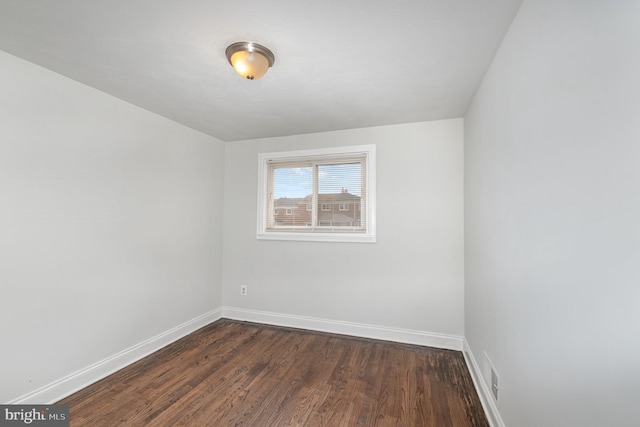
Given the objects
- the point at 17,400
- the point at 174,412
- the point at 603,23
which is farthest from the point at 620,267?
the point at 17,400

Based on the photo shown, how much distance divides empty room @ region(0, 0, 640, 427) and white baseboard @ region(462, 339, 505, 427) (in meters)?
0.04

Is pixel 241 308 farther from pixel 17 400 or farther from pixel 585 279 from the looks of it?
pixel 585 279

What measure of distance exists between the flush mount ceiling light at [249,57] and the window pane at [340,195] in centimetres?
169

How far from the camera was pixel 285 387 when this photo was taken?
2.12 meters

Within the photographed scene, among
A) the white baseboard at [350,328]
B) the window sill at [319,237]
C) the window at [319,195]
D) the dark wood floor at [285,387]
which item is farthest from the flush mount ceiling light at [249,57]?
the white baseboard at [350,328]

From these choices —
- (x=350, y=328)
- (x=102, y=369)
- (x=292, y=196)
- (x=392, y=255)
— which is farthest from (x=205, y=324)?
(x=392, y=255)

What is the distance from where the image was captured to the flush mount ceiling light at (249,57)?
1.59 m

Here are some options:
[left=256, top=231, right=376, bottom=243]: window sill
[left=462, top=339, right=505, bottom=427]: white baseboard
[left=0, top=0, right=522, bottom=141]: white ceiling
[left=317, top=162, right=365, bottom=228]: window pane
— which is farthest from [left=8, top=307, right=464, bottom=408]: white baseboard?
[left=0, top=0, right=522, bottom=141]: white ceiling

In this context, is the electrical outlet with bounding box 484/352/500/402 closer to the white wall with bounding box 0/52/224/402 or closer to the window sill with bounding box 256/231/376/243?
the window sill with bounding box 256/231/376/243

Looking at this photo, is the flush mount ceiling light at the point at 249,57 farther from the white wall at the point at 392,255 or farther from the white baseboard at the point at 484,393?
the white baseboard at the point at 484,393

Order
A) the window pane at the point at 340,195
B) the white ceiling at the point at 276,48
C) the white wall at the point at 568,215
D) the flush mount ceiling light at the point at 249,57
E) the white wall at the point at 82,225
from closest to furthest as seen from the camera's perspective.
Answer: the white wall at the point at 568,215, the white ceiling at the point at 276,48, the flush mount ceiling light at the point at 249,57, the white wall at the point at 82,225, the window pane at the point at 340,195

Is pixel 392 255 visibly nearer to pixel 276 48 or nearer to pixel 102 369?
pixel 276 48

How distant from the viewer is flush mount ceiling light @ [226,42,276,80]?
1594mm

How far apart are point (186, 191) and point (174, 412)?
211 centimetres
